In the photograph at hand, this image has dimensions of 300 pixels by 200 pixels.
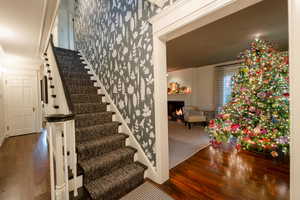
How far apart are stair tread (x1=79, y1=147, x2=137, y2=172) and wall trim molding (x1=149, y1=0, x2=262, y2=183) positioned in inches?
19.5

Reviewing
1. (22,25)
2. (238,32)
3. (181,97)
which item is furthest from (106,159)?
(181,97)

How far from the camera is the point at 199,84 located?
19.4ft

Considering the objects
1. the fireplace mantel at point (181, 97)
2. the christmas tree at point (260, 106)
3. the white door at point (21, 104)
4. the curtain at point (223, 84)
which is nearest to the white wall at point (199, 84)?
the fireplace mantel at point (181, 97)

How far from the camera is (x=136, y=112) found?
2.19 meters

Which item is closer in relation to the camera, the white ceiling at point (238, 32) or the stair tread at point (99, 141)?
the stair tread at point (99, 141)

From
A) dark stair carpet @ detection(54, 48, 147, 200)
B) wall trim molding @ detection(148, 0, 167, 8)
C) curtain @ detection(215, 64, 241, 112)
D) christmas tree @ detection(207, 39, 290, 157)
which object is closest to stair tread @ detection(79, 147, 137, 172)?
dark stair carpet @ detection(54, 48, 147, 200)

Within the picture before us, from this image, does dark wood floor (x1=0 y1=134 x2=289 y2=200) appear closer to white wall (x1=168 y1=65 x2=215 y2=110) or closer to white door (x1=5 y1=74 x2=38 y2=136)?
white door (x1=5 y1=74 x2=38 y2=136)

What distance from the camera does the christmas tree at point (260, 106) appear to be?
2.53m

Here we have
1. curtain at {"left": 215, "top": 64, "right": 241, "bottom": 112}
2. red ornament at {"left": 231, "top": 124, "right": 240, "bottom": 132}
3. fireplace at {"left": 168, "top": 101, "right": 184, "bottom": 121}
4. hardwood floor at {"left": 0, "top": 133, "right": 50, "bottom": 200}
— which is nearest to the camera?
hardwood floor at {"left": 0, "top": 133, "right": 50, "bottom": 200}

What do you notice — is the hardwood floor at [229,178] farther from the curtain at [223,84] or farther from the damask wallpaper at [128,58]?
the curtain at [223,84]

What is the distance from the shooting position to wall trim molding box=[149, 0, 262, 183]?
119 cm

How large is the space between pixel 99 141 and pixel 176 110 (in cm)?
519

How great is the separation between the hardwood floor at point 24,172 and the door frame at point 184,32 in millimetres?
1624

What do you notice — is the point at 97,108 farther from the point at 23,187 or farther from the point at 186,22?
the point at 186,22
